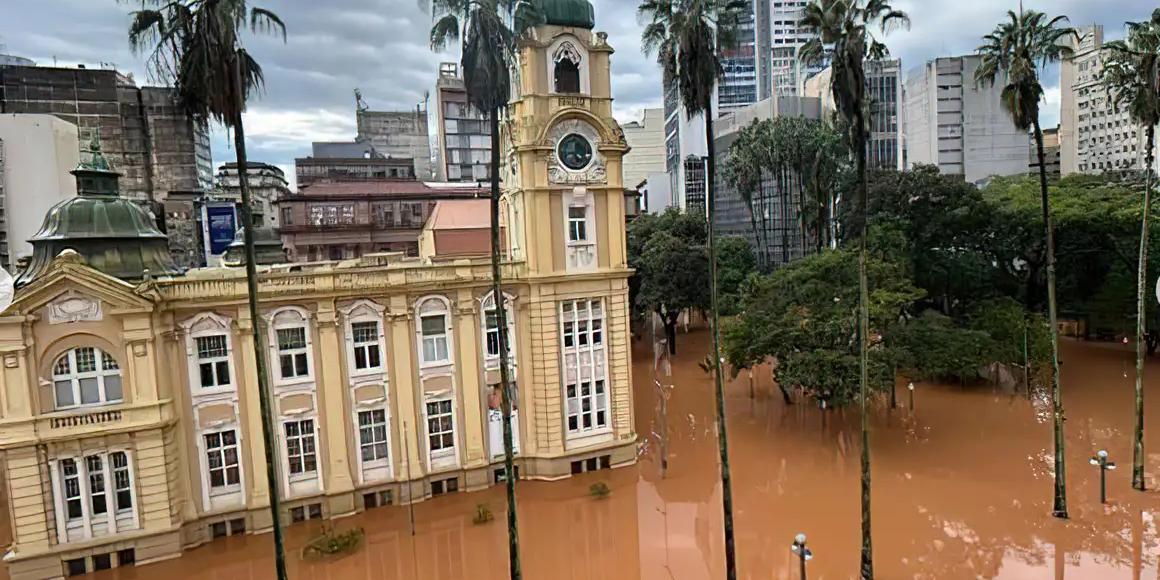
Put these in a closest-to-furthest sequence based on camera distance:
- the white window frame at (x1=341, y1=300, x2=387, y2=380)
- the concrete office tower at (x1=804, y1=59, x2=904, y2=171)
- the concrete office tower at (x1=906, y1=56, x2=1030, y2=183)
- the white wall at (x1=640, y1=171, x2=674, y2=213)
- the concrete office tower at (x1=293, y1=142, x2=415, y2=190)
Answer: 1. the white window frame at (x1=341, y1=300, x2=387, y2=380)
2. the concrete office tower at (x1=293, y1=142, x2=415, y2=190)
3. the concrete office tower at (x1=804, y1=59, x2=904, y2=171)
4. the concrete office tower at (x1=906, y1=56, x2=1030, y2=183)
5. the white wall at (x1=640, y1=171, x2=674, y2=213)

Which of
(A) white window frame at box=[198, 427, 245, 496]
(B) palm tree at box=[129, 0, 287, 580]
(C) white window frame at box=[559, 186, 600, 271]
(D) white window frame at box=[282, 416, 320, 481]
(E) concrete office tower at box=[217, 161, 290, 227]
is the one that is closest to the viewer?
(B) palm tree at box=[129, 0, 287, 580]

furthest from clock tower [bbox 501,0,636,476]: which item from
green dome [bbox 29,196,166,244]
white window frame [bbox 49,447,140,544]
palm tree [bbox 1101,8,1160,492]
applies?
palm tree [bbox 1101,8,1160,492]

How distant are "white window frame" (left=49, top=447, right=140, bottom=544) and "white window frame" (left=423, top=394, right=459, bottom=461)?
26.3 ft

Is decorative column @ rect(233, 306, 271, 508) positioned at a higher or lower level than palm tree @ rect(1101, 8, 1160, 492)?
lower

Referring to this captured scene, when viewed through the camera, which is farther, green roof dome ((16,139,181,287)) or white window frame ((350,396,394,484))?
white window frame ((350,396,394,484))

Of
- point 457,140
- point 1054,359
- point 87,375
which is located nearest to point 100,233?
point 87,375

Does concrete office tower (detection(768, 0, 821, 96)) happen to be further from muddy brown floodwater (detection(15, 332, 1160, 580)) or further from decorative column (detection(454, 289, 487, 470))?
decorative column (detection(454, 289, 487, 470))

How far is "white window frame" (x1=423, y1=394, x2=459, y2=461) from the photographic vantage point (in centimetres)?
2134

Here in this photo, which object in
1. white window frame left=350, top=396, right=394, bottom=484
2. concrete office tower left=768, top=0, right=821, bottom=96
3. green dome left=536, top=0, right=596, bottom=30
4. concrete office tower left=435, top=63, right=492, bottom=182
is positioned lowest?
white window frame left=350, top=396, right=394, bottom=484

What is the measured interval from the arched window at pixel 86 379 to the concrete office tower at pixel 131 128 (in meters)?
23.3

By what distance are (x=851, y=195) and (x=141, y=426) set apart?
37.0m

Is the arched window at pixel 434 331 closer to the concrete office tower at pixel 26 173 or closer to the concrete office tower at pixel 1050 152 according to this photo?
the concrete office tower at pixel 26 173

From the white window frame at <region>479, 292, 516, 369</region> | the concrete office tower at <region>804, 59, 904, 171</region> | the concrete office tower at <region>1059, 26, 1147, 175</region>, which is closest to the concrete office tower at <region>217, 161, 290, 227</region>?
the white window frame at <region>479, 292, 516, 369</region>

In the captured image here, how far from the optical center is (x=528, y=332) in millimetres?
22438
